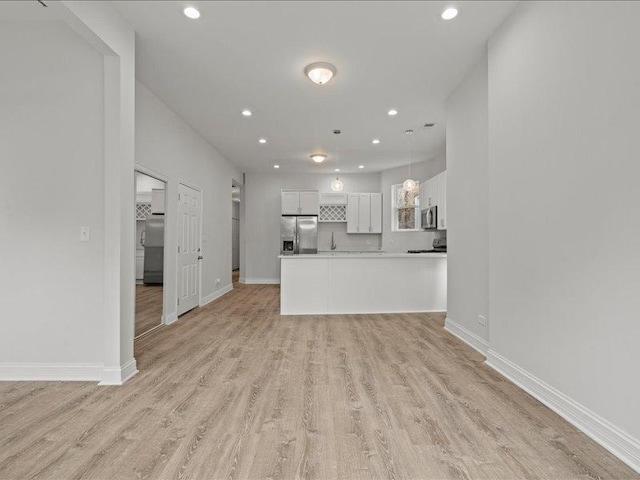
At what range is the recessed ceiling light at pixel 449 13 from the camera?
253 centimetres

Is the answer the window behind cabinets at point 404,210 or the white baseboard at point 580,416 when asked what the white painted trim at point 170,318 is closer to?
the white baseboard at point 580,416

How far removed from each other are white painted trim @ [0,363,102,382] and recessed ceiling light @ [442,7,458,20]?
4.18m

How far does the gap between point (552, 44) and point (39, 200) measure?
422 cm

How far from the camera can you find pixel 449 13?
2570 mm

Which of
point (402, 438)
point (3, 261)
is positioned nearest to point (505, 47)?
point (402, 438)

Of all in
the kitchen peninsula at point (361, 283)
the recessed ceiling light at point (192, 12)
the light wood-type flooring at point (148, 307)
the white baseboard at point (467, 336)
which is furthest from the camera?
the kitchen peninsula at point (361, 283)

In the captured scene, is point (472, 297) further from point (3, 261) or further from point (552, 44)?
point (3, 261)

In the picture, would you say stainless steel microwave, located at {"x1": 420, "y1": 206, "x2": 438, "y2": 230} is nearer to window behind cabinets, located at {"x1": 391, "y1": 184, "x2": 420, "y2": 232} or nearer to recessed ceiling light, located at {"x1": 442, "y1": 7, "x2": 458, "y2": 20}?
window behind cabinets, located at {"x1": 391, "y1": 184, "x2": 420, "y2": 232}

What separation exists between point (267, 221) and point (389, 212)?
329 cm

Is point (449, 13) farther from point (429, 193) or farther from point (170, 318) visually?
point (170, 318)

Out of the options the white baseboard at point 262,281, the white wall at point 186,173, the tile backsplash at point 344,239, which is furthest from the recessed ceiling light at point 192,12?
the white baseboard at point 262,281

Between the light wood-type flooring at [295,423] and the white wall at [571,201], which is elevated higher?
the white wall at [571,201]

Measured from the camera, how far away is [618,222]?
66.2 inches

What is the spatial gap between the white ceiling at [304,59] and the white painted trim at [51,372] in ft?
9.65
